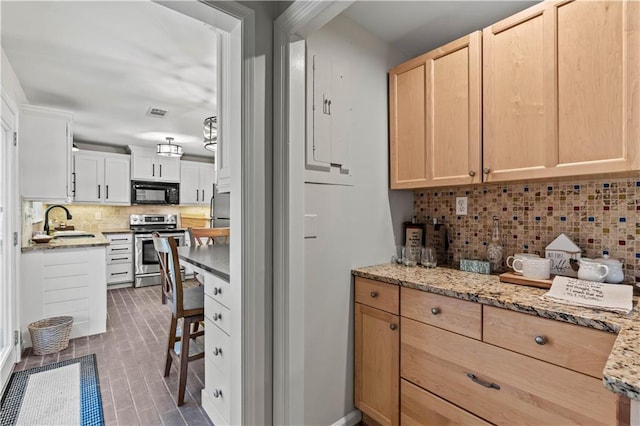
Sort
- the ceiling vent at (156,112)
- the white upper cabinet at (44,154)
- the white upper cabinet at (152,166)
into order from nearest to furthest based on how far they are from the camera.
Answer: the white upper cabinet at (44,154), the ceiling vent at (156,112), the white upper cabinet at (152,166)

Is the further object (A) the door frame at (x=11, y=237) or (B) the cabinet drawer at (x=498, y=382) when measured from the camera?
(A) the door frame at (x=11, y=237)

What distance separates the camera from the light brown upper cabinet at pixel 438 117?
5.37ft

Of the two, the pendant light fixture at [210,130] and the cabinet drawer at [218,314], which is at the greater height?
the pendant light fixture at [210,130]

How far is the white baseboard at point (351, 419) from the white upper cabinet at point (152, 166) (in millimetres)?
5072

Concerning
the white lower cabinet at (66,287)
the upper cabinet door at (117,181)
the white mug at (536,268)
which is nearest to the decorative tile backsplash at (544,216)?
the white mug at (536,268)

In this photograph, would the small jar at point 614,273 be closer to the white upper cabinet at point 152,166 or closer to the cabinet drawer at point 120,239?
the cabinet drawer at point 120,239

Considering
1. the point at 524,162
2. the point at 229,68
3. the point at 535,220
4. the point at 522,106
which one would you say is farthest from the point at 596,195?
the point at 229,68

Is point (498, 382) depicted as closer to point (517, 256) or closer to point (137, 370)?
point (517, 256)

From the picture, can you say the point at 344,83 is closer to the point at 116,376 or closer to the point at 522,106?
the point at 522,106

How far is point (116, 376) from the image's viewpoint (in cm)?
234

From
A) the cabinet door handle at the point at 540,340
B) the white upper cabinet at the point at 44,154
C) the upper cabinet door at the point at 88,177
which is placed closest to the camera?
the cabinet door handle at the point at 540,340

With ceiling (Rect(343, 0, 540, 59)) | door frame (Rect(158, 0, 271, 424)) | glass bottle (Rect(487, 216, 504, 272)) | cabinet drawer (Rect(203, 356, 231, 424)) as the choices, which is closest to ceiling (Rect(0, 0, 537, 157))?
ceiling (Rect(343, 0, 540, 59))

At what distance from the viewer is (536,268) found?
145 centimetres

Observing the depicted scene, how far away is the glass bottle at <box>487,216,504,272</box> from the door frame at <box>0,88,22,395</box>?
3412 millimetres
